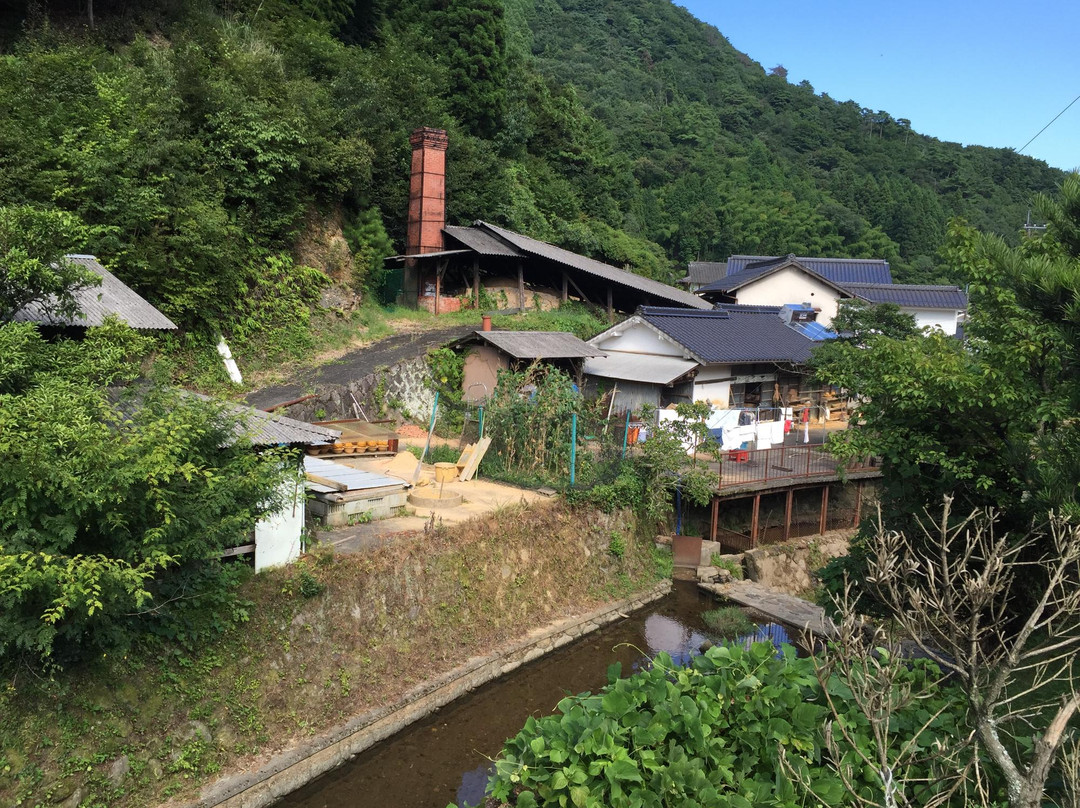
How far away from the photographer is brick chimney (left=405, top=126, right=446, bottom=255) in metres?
26.1

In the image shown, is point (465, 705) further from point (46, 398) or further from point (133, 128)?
point (133, 128)

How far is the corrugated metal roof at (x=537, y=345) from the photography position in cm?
2000

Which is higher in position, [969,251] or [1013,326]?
[969,251]

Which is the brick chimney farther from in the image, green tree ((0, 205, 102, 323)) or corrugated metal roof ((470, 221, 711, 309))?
green tree ((0, 205, 102, 323))

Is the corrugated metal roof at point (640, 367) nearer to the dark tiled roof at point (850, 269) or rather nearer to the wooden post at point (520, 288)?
the wooden post at point (520, 288)

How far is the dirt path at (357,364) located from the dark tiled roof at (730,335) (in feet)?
19.5

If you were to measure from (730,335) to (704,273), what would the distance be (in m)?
24.9

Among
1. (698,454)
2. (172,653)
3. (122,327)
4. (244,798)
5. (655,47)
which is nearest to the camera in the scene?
(244,798)

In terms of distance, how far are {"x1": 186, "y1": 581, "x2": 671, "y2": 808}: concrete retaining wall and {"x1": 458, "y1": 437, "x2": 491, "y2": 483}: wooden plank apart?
433 centimetres

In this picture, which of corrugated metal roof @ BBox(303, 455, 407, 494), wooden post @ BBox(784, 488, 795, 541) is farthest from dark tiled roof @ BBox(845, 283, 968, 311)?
corrugated metal roof @ BBox(303, 455, 407, 494)

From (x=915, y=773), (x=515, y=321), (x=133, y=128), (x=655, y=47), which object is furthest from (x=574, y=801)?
(x=655, y=47)

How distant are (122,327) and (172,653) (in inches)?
185

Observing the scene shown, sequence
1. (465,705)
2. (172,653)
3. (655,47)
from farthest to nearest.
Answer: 1. (655,47)
2. (465,705)
3. (172,653)

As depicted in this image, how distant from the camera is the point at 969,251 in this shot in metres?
8.58
